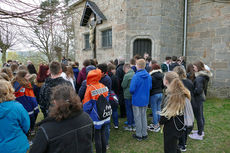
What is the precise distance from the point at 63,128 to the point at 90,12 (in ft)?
39.6

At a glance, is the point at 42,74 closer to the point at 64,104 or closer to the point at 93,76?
the point at 93,76

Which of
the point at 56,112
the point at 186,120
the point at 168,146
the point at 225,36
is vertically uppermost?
the point at 225,36

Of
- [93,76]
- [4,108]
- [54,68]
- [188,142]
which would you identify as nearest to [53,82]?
[54,68]

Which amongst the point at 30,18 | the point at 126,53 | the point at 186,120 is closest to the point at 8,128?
the point at 30,18

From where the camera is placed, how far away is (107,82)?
11.4 ft

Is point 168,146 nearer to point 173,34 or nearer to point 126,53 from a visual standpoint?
point 126,53

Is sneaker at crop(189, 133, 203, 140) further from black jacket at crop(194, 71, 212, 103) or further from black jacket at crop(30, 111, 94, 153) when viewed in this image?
black jacket at crop(30, 111, 94, 153)

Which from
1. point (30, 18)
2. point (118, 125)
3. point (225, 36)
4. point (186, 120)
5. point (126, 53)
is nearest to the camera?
point (186, 120)

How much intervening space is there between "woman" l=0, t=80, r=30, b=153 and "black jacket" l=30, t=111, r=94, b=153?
2.82ft

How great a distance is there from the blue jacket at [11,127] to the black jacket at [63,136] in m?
0.86

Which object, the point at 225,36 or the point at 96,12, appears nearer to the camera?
the point at 225,36

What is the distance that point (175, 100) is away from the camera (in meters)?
2.35

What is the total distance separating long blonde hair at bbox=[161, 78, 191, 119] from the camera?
235 cm

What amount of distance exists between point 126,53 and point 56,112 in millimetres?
7899
